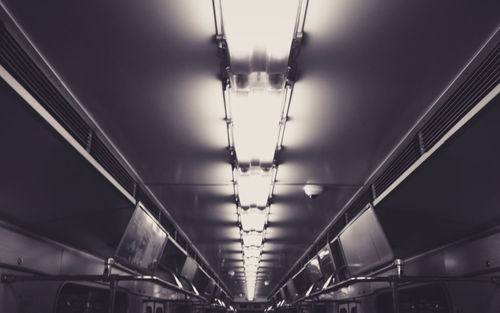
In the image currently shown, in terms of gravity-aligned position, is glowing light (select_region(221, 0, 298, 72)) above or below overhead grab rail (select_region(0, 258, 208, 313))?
above

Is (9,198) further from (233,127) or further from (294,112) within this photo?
(294,112)

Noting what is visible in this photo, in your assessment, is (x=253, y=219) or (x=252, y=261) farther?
(x=252, y=261)

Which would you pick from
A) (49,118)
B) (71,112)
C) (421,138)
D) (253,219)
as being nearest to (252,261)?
(253,219)

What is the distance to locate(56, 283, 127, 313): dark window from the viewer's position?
5.04 meters

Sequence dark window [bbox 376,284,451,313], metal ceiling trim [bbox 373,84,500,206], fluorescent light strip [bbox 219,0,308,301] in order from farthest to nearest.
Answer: dark window [bbox 376,284,451,313] → metal ceiling trim [bbox 373,84,500,206] → fluorescent light strip [bbox 219,0,308,301]

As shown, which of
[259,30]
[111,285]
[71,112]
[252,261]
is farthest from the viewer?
[252,261]

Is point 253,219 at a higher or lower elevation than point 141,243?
higher

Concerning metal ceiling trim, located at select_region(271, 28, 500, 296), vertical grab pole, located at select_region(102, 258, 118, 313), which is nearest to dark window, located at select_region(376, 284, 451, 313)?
metal ceiling trim, located at select_region(271, 28, 500, 296)

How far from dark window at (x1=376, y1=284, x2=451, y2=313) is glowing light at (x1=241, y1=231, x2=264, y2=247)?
2.81 m

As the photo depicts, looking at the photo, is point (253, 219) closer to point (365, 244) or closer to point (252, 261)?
point (365, 244)

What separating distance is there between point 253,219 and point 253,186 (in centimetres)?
190

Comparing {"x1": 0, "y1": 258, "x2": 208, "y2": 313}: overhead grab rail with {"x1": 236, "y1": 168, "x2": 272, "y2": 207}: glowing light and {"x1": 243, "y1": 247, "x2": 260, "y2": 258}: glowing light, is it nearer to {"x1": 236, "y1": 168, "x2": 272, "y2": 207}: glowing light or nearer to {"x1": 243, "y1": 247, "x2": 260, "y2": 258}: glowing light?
{"x1": 236, "y1": 168, "x2": 272, "y2": 207}: glowing light

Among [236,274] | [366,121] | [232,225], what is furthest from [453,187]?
[236,274]

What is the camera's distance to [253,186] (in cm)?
536
